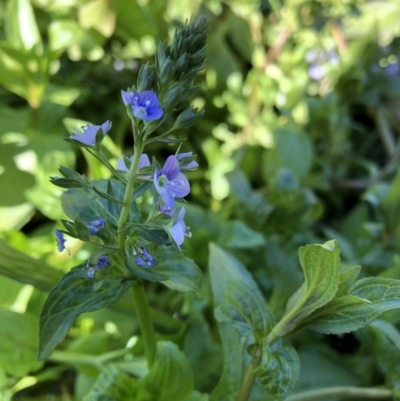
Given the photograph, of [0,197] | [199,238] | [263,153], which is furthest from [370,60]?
[0,197]

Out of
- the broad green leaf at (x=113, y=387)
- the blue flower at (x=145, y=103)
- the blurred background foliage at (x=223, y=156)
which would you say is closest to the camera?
the blue flower at (x=145, y=103)

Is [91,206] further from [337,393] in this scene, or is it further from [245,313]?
[337,393]

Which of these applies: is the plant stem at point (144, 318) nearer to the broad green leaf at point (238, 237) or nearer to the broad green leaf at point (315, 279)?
the broad green leaf at point (315, 279)

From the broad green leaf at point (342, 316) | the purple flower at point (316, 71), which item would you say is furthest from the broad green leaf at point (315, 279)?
the purple flower at point (316, 71)

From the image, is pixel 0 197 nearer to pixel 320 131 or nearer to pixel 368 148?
pixel 320 131

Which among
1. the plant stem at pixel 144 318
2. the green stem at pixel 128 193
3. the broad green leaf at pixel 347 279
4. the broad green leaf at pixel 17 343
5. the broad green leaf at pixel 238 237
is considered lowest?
the broad green leaf at pixel 17 343

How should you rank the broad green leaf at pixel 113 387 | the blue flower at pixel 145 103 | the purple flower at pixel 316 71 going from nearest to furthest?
the blue flower at pixel 145 103 → the broad green leaf at pixel 113 387 → the purple flower at pixel 316 71

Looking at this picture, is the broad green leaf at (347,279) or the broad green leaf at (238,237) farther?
the broad green leaf at (238,237)

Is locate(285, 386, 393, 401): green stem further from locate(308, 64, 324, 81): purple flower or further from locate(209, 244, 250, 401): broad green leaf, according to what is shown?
locate(308, 64, 324, 81): purple flower
